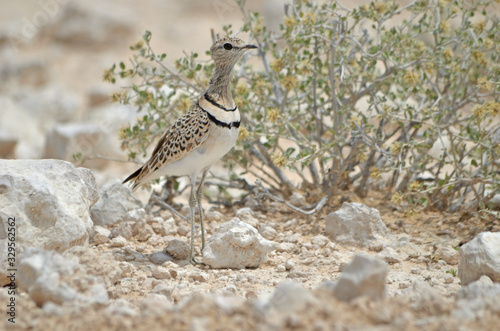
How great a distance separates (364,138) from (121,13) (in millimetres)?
9612

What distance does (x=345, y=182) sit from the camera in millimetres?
4672

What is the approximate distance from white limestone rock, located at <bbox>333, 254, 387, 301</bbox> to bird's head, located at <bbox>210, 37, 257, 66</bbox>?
188 centimetres

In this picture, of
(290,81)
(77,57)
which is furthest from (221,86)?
(77,57)

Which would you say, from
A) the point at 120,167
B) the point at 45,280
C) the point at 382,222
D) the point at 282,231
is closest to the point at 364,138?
the point at 382,222

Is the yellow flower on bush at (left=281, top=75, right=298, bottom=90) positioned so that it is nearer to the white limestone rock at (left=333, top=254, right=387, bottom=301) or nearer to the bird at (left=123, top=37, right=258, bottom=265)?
the bird at (left=123, top=37, right=258, bottom=265)

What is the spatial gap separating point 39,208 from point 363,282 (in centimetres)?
170

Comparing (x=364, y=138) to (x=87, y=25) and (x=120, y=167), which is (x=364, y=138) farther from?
(x=87, y=25)

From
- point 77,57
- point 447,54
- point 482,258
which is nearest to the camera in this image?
point 482,258

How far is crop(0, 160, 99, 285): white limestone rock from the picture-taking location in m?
3.02

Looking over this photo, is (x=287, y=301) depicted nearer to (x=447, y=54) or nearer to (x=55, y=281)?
(x=55, y=281)

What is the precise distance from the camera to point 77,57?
38.2ft

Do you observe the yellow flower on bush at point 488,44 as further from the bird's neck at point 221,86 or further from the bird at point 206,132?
the bird's neck at point 221,86

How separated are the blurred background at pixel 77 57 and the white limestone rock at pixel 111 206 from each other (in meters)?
2.49

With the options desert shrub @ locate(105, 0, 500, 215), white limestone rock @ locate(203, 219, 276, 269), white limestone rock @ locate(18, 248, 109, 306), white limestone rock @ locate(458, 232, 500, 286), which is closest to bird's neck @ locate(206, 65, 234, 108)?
desert shrub @ locate(105, 0, 500, 215)
